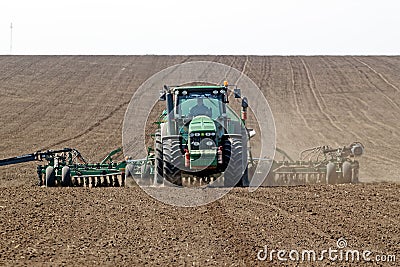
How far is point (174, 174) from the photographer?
13266mm

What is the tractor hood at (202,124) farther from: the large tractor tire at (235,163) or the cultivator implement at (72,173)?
the cultivator implement at (72,173)

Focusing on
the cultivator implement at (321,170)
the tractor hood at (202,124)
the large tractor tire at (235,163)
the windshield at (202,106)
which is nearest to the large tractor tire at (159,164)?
the windshield at (202,106)

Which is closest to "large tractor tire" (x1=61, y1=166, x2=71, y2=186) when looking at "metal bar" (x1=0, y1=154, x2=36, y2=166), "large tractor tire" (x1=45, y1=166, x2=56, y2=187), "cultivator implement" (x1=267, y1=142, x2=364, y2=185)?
"large tractor tire" (x1=45, y1=166, x2=56, y2=187)

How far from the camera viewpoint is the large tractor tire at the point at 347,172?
1500 centimetres

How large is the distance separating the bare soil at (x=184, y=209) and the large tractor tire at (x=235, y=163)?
65 centimetres

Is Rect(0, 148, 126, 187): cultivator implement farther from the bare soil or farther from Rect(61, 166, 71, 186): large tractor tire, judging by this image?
the bare soil

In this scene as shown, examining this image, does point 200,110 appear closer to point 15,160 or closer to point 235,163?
point 235,163

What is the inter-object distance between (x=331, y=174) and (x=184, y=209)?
17.0 feet

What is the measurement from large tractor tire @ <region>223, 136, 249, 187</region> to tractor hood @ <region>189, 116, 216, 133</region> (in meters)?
0.51

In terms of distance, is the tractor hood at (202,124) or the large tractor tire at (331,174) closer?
the tractor hood at (202,124)

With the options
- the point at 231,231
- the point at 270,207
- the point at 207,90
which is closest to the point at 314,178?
the point at 207,90

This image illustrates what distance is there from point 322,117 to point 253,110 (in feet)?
11.0

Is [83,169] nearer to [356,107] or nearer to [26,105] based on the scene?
[26,105]

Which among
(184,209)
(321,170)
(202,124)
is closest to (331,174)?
(321,170)
